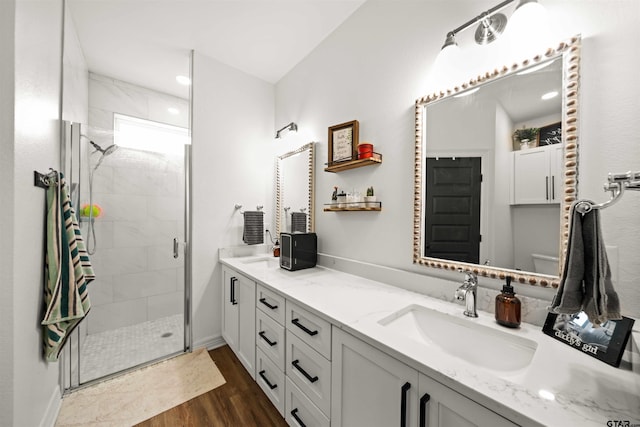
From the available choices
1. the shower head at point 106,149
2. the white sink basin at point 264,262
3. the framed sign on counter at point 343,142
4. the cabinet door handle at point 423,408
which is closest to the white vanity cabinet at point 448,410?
the cabinet door handle at point 423,408

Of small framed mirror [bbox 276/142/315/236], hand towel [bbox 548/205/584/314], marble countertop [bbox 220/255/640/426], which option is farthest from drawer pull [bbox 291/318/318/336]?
small framed mirror [bbox 276/142/315/236]

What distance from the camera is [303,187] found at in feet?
7.48

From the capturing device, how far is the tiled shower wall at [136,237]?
2.10 metres

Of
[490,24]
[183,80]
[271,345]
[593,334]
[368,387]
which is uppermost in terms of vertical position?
[183,80]

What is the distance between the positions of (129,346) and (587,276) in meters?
2.97

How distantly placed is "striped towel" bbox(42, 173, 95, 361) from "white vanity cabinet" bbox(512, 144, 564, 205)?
2.25m

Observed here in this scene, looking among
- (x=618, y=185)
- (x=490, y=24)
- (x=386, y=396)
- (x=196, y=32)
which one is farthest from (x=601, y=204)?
(x=196, y=32)

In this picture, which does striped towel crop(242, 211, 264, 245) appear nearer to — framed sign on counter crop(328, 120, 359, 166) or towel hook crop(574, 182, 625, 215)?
framed sign on counter crop(328, 120, 359, 166)

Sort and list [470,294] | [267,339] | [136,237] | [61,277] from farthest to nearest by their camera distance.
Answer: [136,237], [267,339], [61,277], [470,294]

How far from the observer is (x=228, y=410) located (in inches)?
60.1

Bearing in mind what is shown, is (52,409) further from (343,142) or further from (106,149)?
(343,142)

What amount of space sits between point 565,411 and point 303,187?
200cm

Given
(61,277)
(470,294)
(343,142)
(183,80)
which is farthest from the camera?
(183,80)

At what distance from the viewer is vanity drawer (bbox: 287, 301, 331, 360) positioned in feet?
3.56
